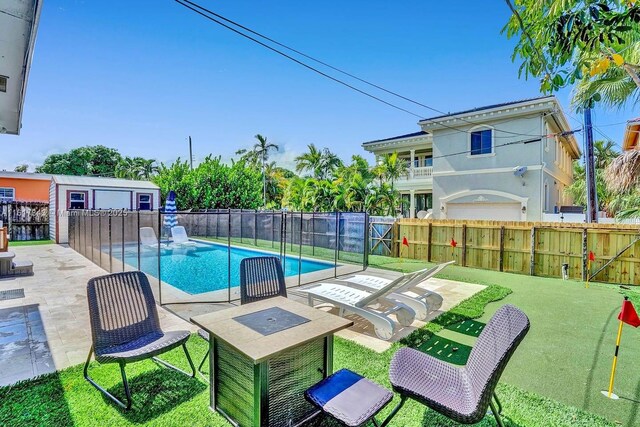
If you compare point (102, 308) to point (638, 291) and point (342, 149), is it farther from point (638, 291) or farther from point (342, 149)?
point (342, 149)

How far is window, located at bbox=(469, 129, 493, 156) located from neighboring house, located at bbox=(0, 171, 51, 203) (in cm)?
2507

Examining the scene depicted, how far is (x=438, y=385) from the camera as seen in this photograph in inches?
96.5

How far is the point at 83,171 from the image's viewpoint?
4062 centimetres

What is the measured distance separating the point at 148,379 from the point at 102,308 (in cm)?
85

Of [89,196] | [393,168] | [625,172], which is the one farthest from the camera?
[393,168]

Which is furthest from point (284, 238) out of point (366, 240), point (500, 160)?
point (500, 160)

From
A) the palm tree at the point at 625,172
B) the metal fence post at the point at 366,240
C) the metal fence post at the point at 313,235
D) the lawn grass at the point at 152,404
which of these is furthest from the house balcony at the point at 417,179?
the lawn grass at the point at 152,404

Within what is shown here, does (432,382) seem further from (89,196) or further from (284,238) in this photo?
(89,196)

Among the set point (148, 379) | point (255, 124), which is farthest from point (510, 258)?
point (255, 124)

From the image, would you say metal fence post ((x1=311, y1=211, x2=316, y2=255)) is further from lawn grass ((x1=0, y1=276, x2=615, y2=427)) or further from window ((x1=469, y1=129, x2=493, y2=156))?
window ((x1=469, y1=129, x2=493, y2=156))

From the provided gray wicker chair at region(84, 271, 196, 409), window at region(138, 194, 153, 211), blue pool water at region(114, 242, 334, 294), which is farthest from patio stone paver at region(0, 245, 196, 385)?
window at region(138, 194, 153, 211)

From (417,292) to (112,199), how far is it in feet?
54.7

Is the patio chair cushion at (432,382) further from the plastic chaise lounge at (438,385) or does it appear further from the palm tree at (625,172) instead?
the palm tree at (625,172)

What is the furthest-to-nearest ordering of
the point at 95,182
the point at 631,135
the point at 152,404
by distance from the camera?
the point at 95,182 → the point at 631,135 → the point at 152,404
